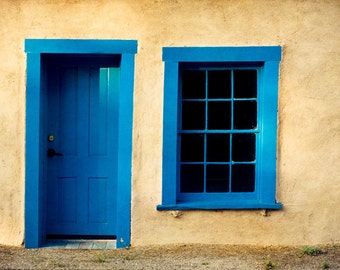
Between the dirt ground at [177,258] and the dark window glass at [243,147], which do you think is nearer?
the dirt ground at [177,258]

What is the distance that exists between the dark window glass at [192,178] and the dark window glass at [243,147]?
1.52 feet

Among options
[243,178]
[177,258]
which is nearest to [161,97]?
[243,178]

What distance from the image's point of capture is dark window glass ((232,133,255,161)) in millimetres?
7125

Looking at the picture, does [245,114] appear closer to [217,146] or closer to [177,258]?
[217,146]

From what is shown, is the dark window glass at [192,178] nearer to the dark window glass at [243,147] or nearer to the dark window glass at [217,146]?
the dark window glass at [217,146]

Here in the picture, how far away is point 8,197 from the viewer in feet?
22.8

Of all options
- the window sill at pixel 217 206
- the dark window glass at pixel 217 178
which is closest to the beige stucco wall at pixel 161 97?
the window sill at pixel 217 206

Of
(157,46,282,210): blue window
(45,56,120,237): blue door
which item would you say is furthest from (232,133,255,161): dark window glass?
(45,56,120,237): blue door

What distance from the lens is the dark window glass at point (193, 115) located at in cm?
711

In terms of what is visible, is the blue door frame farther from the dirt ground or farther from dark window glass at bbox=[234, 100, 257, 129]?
dark window glass at bbox=[234, 100, 257, 129]

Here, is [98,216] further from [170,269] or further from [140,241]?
[170,269]

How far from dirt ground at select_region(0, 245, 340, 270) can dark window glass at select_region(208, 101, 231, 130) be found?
146 centimetres

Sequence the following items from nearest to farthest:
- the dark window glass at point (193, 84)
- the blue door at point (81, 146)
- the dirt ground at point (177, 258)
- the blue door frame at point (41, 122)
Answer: the dirt ground at point (177, 258)
the blue door frame at point (41, 122)
the dark window glass at point (193, 84)
the blue door at point (81, 146)

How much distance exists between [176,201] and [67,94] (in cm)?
189
